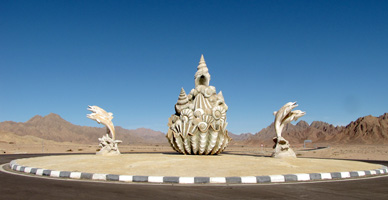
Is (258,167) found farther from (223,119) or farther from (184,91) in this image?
(184,91)

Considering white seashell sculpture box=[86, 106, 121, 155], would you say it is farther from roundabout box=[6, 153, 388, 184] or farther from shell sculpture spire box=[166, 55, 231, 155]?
roundabout box=[6, 153, 388, 184]

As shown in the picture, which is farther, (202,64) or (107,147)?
(202,64)

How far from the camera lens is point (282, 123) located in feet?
62.7

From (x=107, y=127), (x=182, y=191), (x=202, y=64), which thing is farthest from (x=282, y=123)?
(x=182, y=191)

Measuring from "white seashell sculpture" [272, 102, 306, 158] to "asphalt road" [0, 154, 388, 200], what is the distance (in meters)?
7.95

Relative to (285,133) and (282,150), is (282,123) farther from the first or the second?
(285,133)

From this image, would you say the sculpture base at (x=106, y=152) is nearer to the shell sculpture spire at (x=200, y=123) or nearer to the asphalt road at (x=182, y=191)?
the shell sculpture spire at (x=200, y=123)

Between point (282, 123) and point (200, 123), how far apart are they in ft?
17.2

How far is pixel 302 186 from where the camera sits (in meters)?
9.36

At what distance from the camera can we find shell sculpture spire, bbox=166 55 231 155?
58.5 ft

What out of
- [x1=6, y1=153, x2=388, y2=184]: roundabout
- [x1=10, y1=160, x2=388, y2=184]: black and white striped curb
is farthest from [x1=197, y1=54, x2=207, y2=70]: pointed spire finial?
[x1=10, y1=160, x2=388, y2=184]: black and white striped curb

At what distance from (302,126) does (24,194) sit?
15698 cm

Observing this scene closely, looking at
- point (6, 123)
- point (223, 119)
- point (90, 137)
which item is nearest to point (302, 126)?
point (90, 137)

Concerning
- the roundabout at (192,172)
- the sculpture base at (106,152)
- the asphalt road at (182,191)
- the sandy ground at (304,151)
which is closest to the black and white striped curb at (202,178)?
the roundabout at (192,172)
